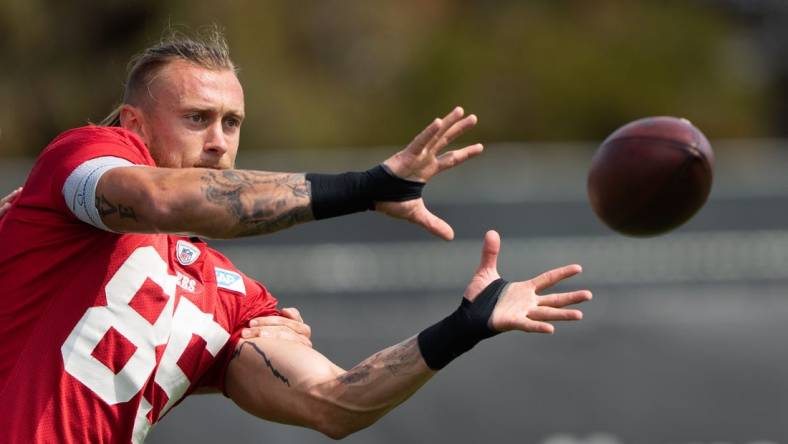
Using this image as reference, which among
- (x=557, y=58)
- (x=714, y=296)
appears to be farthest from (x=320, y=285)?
(x=557, y=58)

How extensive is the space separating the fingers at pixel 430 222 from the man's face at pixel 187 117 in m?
0.82

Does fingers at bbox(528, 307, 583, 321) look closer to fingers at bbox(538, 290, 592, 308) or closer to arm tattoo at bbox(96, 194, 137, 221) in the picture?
fingers at bbox(538, 290, 592, 308)

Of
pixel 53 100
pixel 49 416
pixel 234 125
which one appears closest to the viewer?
pixel 49 416

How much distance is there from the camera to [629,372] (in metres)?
8.67

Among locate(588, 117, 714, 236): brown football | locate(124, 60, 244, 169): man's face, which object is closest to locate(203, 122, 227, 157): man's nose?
locate(124, 60, 244, 169): man's face

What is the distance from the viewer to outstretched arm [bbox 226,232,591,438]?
4.21 metres

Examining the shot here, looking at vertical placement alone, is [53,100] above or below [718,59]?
Result: below

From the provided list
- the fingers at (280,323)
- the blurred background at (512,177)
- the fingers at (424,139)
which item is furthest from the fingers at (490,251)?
the blurred background at (512,177)

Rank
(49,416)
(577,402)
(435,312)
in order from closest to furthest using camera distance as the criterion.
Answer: (49,416) → (577,402) → (435,312)

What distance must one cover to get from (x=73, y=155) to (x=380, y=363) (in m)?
1.17

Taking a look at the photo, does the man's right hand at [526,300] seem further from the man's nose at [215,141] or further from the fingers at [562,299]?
the man's nose at [215,141]

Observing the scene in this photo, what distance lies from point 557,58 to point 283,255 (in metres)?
14.0

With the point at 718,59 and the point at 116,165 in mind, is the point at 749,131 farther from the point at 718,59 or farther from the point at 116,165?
the point at 116,165

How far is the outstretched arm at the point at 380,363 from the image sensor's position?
4215 millimetres
